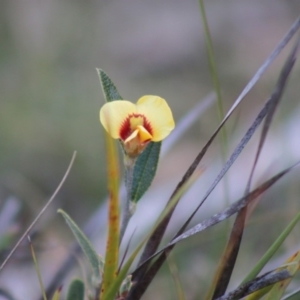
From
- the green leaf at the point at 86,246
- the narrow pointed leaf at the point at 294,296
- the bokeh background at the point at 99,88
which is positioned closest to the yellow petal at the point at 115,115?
the green leaf at the point at 86,246

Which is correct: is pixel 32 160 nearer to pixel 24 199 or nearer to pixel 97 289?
pixel 24 199

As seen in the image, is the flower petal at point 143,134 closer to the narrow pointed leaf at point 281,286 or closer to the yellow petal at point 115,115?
the yellow petal at point 115,115

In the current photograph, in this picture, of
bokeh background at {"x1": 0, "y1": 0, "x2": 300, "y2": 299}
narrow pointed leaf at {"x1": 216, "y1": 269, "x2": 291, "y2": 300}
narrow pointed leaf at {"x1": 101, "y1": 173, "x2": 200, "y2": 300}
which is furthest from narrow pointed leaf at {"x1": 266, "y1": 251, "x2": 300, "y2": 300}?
bokeh background at {"x1": 0, "y1": 0, "x2": 300, "y2": 299}

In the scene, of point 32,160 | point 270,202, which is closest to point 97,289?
point 270,202

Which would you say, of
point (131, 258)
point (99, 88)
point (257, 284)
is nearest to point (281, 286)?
point (257, 284)

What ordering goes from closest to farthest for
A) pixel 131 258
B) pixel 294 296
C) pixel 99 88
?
pixel 131 258 < pixel 294 296 < pixel 99 88

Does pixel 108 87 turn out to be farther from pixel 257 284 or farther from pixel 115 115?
pixel 257 284

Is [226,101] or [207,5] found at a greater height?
[207,5]
